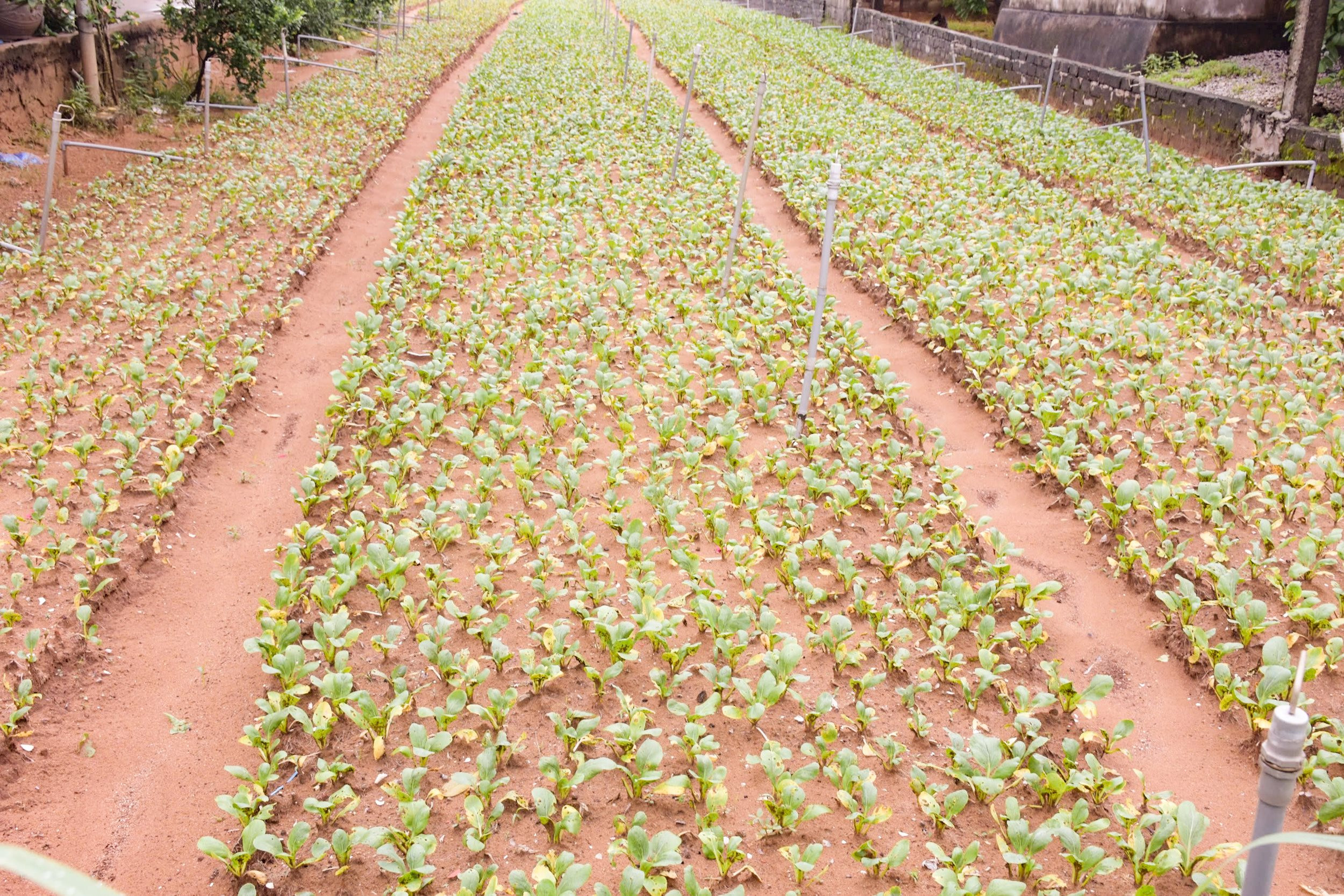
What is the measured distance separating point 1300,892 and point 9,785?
4.66m

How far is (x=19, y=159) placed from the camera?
1107 cm

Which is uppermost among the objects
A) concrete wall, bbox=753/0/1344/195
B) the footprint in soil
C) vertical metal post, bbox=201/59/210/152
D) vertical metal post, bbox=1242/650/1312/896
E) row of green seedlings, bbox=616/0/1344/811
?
concrete wall, bbox=753/0/1344/195

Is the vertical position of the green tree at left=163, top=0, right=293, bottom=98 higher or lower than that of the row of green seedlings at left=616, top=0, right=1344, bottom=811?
higher

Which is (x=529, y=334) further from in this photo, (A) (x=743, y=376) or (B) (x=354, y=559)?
(B) (x=354, y=559)

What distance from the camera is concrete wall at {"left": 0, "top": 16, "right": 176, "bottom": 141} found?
1168 centimetres

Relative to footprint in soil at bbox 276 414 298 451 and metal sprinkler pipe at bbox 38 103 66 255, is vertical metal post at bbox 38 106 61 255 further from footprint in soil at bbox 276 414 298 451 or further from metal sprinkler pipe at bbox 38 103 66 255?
footprint in soil at bbox 276 414 298 451

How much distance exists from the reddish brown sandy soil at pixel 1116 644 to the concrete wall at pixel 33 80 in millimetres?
11173

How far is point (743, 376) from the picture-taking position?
6.76 metres

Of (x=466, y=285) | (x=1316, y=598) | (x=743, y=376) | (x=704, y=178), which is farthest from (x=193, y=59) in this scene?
(x=1316, y=598)

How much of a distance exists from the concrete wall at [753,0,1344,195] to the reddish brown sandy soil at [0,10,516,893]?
12.6m

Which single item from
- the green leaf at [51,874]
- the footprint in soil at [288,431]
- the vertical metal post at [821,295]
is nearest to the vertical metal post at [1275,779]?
the green leaf at [51,874]

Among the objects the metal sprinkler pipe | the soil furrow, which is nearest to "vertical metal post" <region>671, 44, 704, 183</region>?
the soil furrow

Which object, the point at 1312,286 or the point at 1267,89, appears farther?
the point at 1267,89

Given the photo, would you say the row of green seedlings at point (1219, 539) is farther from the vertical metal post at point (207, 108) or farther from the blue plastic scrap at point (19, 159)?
the blue plastic scrap at point (19, 159)
